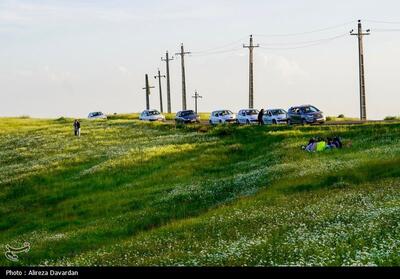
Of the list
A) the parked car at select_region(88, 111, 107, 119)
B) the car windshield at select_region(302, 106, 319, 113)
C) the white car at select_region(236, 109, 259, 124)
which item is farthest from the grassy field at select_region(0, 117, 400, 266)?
the parked car at select_region(88, 111, 107, 119)

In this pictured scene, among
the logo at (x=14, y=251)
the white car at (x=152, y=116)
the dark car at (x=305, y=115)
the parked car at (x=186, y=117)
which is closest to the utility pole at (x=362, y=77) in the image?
the dark car at (x=305, y=115)

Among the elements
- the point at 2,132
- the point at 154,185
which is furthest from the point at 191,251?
the point at 2,132

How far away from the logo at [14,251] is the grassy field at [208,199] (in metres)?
0.52

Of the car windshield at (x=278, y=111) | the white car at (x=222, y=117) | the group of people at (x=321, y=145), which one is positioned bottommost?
the group of people at (x=321, y=145)

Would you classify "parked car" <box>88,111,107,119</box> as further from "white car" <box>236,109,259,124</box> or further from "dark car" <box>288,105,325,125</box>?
"dark car" <box>288,105,325,125</box>

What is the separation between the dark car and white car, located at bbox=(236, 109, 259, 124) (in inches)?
286

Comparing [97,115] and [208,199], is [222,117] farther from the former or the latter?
[97,115]

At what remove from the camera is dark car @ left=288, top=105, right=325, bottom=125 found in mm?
67438

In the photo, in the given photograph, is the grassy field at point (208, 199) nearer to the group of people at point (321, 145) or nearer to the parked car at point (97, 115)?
the group of people at point (321, 145)

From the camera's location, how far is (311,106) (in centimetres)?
6956

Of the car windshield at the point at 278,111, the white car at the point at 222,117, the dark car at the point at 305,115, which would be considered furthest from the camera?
the white car at the point at 222,117

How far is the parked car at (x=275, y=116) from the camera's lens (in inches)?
2862
